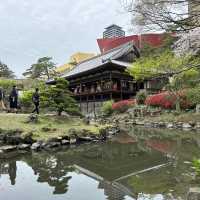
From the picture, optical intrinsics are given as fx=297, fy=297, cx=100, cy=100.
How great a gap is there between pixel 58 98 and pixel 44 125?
278cm

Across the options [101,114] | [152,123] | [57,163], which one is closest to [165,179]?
[57,163]

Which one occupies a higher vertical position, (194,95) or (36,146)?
(194,95)

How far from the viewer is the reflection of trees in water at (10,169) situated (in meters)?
8.43

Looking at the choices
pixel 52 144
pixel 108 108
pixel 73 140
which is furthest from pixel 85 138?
pixel 108 108

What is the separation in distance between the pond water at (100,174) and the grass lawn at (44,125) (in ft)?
7.37

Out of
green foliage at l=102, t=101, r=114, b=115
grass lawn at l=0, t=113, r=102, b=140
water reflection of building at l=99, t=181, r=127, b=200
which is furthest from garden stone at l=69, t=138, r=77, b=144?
green foliage at l=102, t=101, r=114, b=115

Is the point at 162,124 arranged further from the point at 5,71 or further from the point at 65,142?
the point at 5,71

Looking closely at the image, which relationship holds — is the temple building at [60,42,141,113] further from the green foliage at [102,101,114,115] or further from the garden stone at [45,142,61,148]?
the garden stone at [45,142,61,148]

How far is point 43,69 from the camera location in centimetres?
5762

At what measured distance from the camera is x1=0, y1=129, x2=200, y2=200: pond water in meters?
6.53

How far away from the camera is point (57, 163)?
389 inches

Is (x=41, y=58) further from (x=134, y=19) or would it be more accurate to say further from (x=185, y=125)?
(x=134, y=19)

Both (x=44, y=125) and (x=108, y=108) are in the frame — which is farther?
(x=108, y=108)

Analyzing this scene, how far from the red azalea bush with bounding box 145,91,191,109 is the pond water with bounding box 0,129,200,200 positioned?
38.1ft
